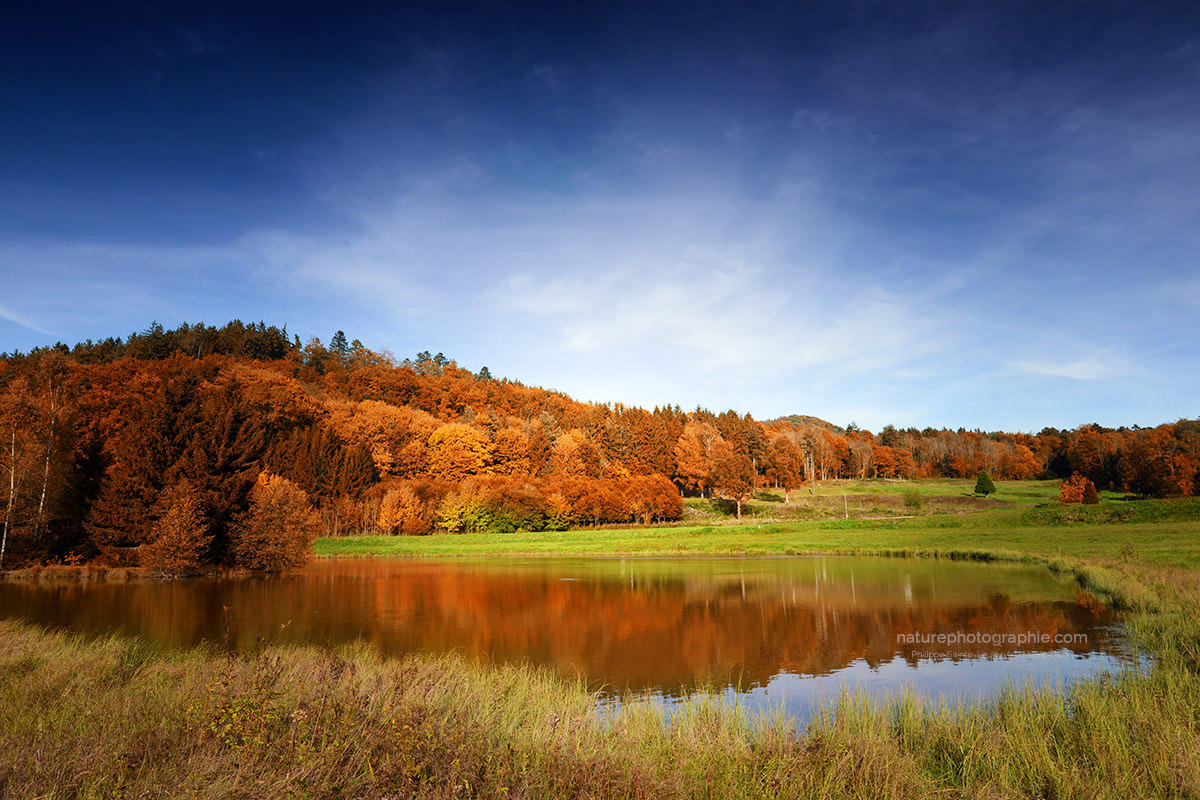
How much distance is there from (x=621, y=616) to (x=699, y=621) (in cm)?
303

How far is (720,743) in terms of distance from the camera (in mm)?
7812

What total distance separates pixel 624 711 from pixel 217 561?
42022 millimetres

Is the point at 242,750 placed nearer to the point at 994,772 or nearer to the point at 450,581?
the point at 994,772

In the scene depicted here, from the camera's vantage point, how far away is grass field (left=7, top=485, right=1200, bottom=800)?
6.28 metres

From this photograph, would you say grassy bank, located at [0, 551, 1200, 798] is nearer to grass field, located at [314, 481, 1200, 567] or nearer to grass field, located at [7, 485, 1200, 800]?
grass field, located at [7, 485, 1200, 800]

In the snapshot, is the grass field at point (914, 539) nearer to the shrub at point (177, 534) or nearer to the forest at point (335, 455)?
the forest at point (335, 455)

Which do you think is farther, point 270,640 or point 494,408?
point 494,408

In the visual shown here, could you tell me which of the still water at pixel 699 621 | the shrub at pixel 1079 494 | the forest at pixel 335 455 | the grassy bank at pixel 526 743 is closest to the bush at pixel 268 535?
the forest at pixel 335 455

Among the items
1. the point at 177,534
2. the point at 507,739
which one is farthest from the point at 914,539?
the point at 177,534

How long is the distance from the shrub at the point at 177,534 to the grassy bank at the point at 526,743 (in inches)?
1206

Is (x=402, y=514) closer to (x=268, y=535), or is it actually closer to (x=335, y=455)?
(x=335, y=455)

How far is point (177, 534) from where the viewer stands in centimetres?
3756

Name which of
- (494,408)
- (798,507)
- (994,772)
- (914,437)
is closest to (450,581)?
(994,772)

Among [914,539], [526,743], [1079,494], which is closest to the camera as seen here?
[526,743]
